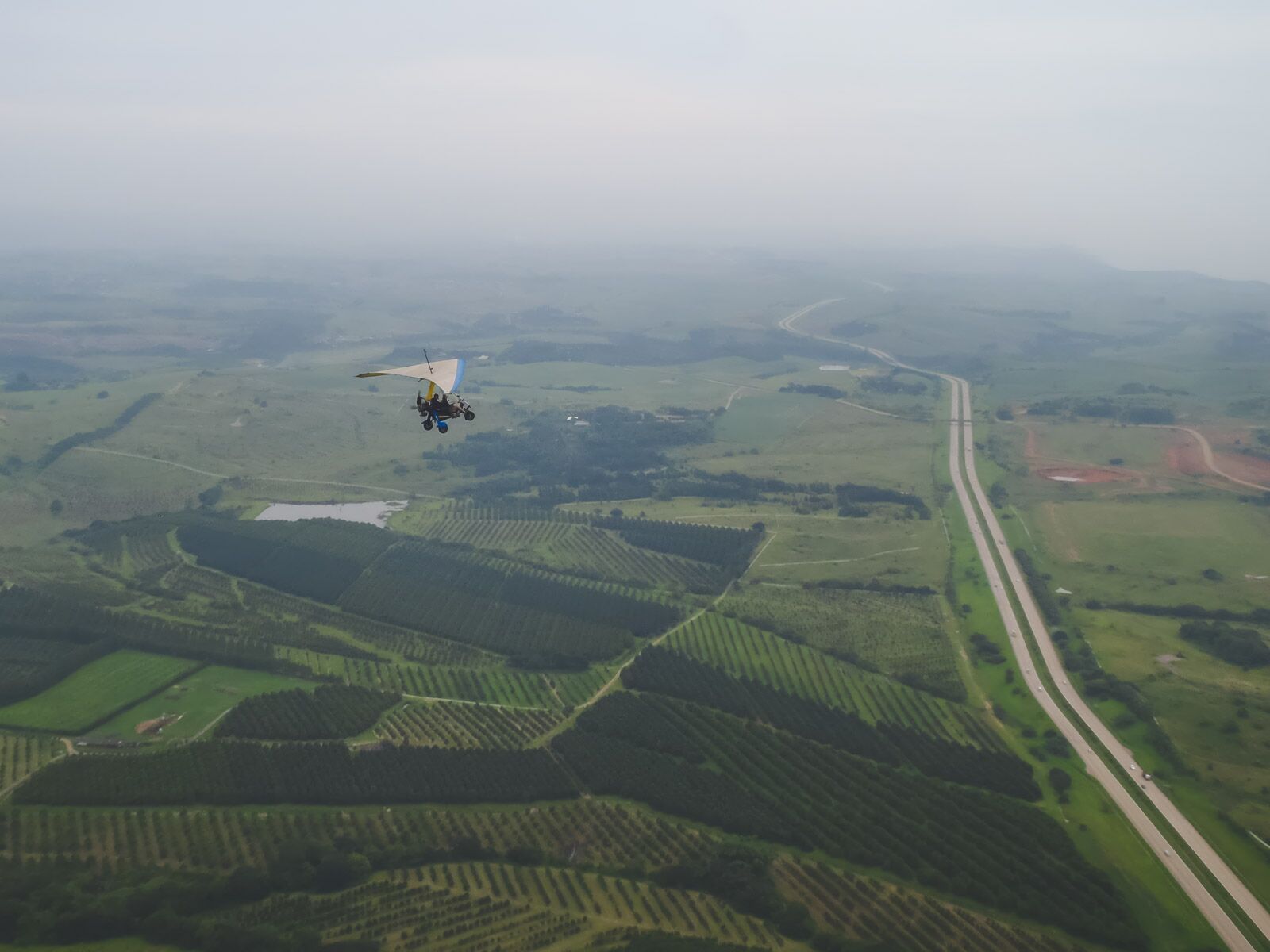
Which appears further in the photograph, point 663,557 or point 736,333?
point 736,333

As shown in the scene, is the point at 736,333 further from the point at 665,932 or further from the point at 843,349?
the point at 665,932

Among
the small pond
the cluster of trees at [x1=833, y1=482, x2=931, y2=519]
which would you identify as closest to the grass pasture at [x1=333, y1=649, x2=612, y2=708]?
the small pond

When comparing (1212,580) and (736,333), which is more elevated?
(736,333)

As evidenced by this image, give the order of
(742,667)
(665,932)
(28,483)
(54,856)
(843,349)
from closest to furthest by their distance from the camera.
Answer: (665,932), (54,856), (742,667), (28,483), (843,349)

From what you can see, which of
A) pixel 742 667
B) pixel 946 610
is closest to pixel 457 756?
pixel 742 667

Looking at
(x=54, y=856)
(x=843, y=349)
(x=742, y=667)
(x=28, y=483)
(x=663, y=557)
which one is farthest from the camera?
(x=843, y=349)

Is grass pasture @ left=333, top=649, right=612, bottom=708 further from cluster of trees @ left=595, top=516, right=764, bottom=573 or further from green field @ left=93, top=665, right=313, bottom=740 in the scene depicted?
cluster of trees @ left=595, top=516, right=764, bottom=573
